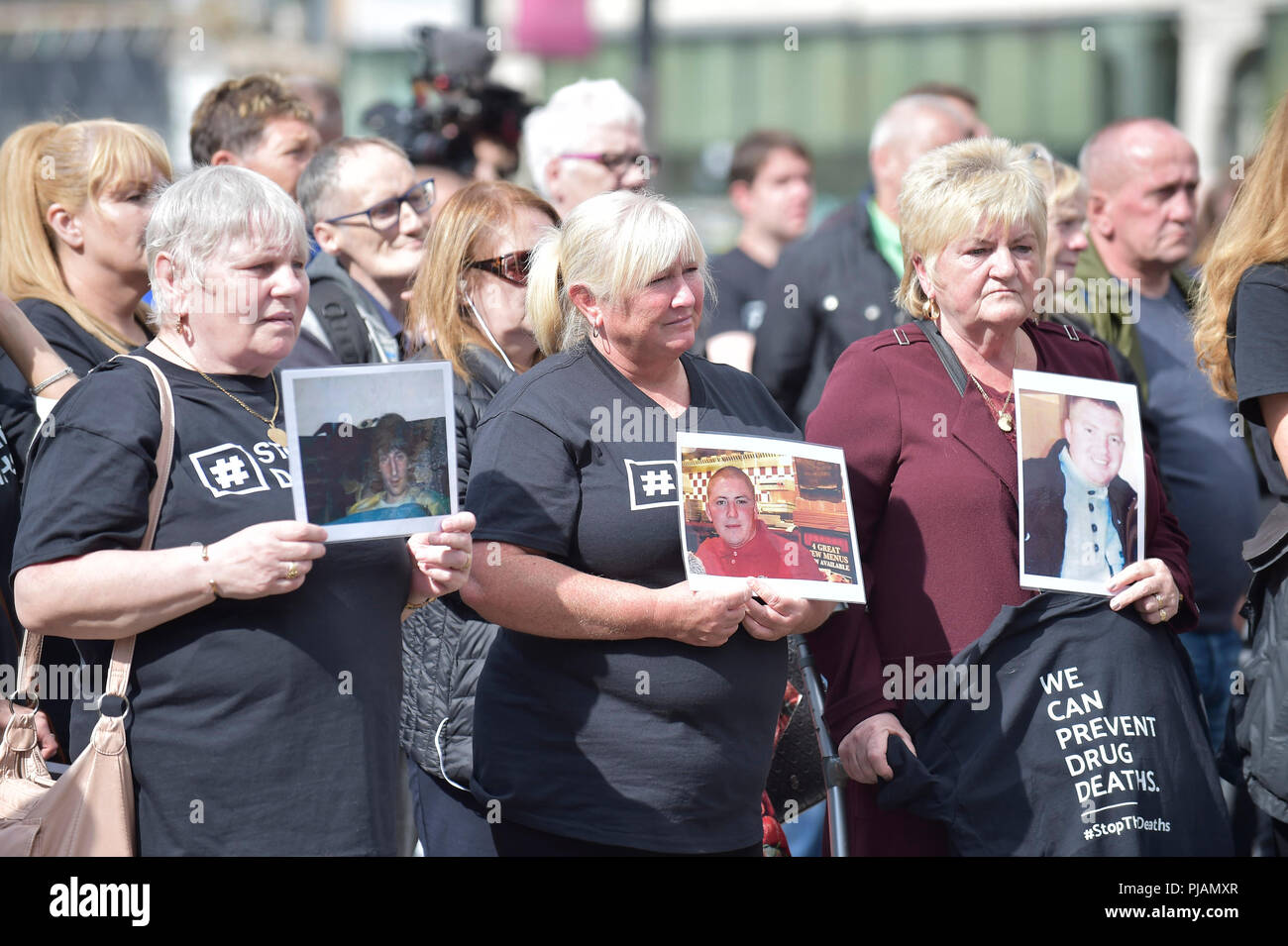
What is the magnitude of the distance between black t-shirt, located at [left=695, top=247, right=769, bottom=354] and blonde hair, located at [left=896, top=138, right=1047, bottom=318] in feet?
9.56

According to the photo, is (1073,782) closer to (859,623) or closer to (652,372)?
(859,623)

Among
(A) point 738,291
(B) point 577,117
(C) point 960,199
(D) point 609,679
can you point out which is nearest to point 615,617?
(D) point 609,679

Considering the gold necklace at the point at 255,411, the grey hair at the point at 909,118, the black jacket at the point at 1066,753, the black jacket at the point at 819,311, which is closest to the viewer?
the gold necklace at the point at 255,411

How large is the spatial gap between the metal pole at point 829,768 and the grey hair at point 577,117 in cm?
248

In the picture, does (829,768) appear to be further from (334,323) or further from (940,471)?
(334,323)

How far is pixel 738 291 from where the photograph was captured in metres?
7.30

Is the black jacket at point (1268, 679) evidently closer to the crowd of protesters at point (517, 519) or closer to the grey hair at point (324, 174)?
the crowd of protesters at point (517, 519)

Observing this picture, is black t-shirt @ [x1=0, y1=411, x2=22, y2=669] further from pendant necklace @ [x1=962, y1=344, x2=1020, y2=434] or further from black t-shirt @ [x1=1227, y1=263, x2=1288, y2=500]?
black t-shirt @ [x1=1227, y1=263, x2=1288, y2=500]

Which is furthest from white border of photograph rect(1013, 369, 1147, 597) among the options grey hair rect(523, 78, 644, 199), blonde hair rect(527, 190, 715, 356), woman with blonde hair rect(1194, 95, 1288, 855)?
grey hair rect(523, 78, 644, 199)

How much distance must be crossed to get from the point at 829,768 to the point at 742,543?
2.29 ft

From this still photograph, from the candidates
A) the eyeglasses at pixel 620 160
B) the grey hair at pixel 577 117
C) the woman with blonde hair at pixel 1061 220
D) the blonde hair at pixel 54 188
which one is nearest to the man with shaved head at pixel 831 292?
the woman with blonde hair at pixel 1061 220

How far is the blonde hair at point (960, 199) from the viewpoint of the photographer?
3.57 metres

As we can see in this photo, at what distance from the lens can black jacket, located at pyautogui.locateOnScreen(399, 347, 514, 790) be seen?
3.67m

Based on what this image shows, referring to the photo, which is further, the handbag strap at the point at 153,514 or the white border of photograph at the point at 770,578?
the white border of photograph at the point at 770,578
